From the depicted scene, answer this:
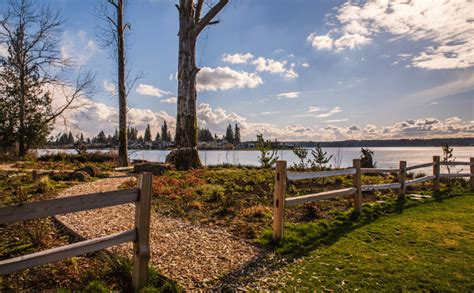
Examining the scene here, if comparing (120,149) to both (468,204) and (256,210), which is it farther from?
(468,204)

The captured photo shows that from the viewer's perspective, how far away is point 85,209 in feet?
9.03

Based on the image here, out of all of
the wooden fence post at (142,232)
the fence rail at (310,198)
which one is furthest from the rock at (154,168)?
the wooden fence post at (142,232)

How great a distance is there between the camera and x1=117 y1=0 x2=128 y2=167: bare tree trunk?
1619 cm

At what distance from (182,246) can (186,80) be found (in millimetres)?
10494

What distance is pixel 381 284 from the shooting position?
3.56 m

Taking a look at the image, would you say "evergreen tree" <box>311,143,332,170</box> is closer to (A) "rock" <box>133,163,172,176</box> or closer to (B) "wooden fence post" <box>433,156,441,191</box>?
(B) "wooden fence post" <box>433,156,441,191</box>

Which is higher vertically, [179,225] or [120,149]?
[120,149]

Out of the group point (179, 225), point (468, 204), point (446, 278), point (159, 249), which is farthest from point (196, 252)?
point (468, 204)

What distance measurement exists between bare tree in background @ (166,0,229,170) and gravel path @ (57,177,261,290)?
753cm

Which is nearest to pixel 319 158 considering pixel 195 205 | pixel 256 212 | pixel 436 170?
pixel 436 170

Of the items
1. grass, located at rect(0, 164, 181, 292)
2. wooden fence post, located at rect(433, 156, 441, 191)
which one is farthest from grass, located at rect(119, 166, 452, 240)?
grass, located at rect(0, 164, 181, 292)

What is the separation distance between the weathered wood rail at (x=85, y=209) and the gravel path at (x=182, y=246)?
616 millimetres

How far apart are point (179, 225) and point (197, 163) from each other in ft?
29.6

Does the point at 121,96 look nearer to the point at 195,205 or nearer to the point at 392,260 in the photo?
the point at 195,205
